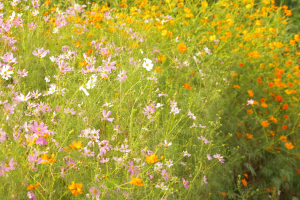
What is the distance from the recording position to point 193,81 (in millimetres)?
2418

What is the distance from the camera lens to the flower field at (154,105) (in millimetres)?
1337

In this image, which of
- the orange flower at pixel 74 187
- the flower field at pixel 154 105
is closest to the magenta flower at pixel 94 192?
the flower field at pixel 154 105

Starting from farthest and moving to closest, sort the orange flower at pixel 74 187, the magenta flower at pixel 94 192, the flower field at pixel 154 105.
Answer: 1. the flower field at pixel 154 105
2. the magenta flower at pixel 94 192
3. the orange flower at pixel 74 187

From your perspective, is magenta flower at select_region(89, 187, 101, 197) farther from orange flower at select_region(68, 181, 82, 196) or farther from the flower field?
orange flower at select_region(68, 181, 82, 196)

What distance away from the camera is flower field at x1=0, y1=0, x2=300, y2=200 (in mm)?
1337

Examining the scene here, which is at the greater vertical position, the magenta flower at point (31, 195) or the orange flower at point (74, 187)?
the orange flower at point (74, 187)

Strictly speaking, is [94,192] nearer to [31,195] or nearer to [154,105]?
[31,195]

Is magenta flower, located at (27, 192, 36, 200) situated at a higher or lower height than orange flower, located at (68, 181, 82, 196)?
lower

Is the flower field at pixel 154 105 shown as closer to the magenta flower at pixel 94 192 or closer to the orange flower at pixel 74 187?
the magenta flower at pixel 94 192

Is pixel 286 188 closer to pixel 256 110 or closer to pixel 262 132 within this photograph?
pixel 262 132

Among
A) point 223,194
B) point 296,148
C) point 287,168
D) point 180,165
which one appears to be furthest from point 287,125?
point 180,165

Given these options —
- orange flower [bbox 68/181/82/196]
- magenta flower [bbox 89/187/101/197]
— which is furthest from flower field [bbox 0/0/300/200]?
orange flower [bbox 68/181/82/196]

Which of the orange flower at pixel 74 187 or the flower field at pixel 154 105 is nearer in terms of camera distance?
the orange flower at pixel 74 187

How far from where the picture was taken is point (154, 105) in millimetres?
1528
